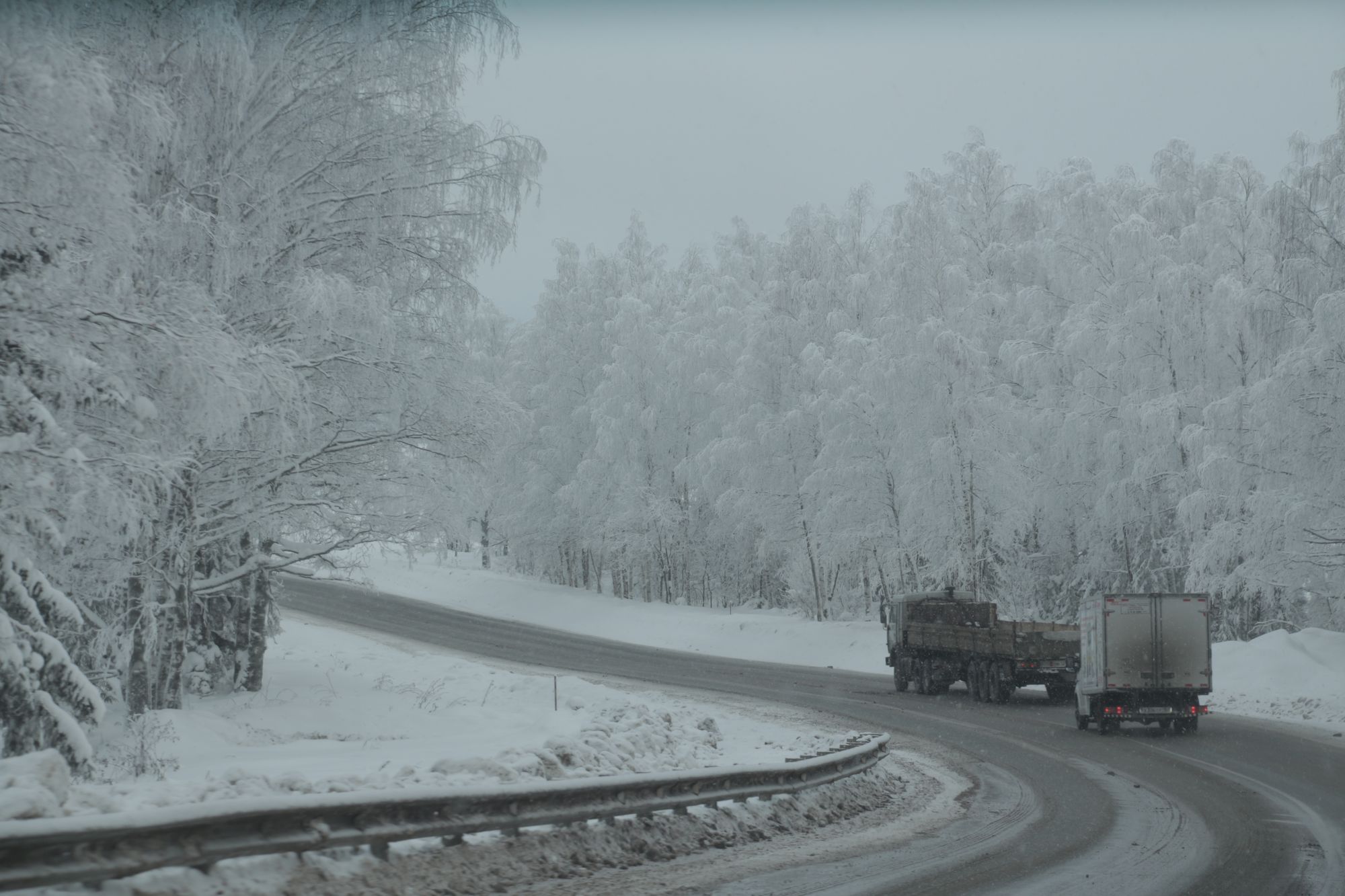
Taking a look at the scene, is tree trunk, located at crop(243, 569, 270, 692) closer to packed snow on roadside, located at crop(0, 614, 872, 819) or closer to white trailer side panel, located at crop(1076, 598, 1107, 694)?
packed snow on roadside, located at crop(0, 614, 872, 819)

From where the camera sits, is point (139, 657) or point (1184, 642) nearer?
point (139, 657)

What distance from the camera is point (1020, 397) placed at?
37.4 m

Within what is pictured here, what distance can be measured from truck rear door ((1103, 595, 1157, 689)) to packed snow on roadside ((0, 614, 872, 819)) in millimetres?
5143

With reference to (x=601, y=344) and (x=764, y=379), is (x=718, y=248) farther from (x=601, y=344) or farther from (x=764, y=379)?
(x=764, y=379)

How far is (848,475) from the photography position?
36.2 metres

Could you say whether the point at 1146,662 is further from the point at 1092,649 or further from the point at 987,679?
the point at 987,679

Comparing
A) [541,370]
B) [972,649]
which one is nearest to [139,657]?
[972,649]

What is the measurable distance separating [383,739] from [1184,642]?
14224mm

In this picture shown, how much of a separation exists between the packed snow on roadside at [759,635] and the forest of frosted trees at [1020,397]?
1764mm

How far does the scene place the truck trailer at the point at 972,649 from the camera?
977 inches

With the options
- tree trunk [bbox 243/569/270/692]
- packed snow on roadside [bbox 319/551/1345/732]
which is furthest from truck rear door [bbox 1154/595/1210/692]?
tree trunk [bbox 243/569/270/692]

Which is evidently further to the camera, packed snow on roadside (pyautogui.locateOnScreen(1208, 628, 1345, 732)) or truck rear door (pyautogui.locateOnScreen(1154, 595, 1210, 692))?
packed snow on roadside (pyautogui.locateOnScreen(1208, 628, 1345, 732))

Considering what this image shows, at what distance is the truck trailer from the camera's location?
2481cm

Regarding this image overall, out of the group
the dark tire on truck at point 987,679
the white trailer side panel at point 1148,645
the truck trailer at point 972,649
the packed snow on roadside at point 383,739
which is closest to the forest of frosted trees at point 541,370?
the packed snow on roadside at point 383,739
